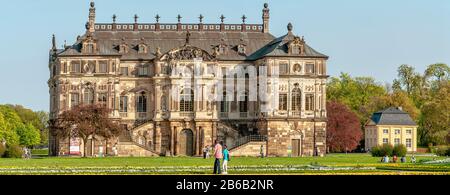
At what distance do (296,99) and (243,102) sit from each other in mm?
5473

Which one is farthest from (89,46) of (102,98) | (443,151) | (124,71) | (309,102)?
(443,151)

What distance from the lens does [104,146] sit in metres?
98.9

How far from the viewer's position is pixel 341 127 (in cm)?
12206

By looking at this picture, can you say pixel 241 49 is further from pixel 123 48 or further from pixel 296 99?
pixel 123 48

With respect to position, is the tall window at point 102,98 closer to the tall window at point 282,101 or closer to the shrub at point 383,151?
the tall window at point 282,101

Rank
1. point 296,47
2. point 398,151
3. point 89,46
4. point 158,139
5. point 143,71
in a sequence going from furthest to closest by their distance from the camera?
point 143,71, point 296,47, point 158,139, point 89,46, point 398,151

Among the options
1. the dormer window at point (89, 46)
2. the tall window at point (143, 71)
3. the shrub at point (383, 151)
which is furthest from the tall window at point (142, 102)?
the shrub at point (383, 151)
